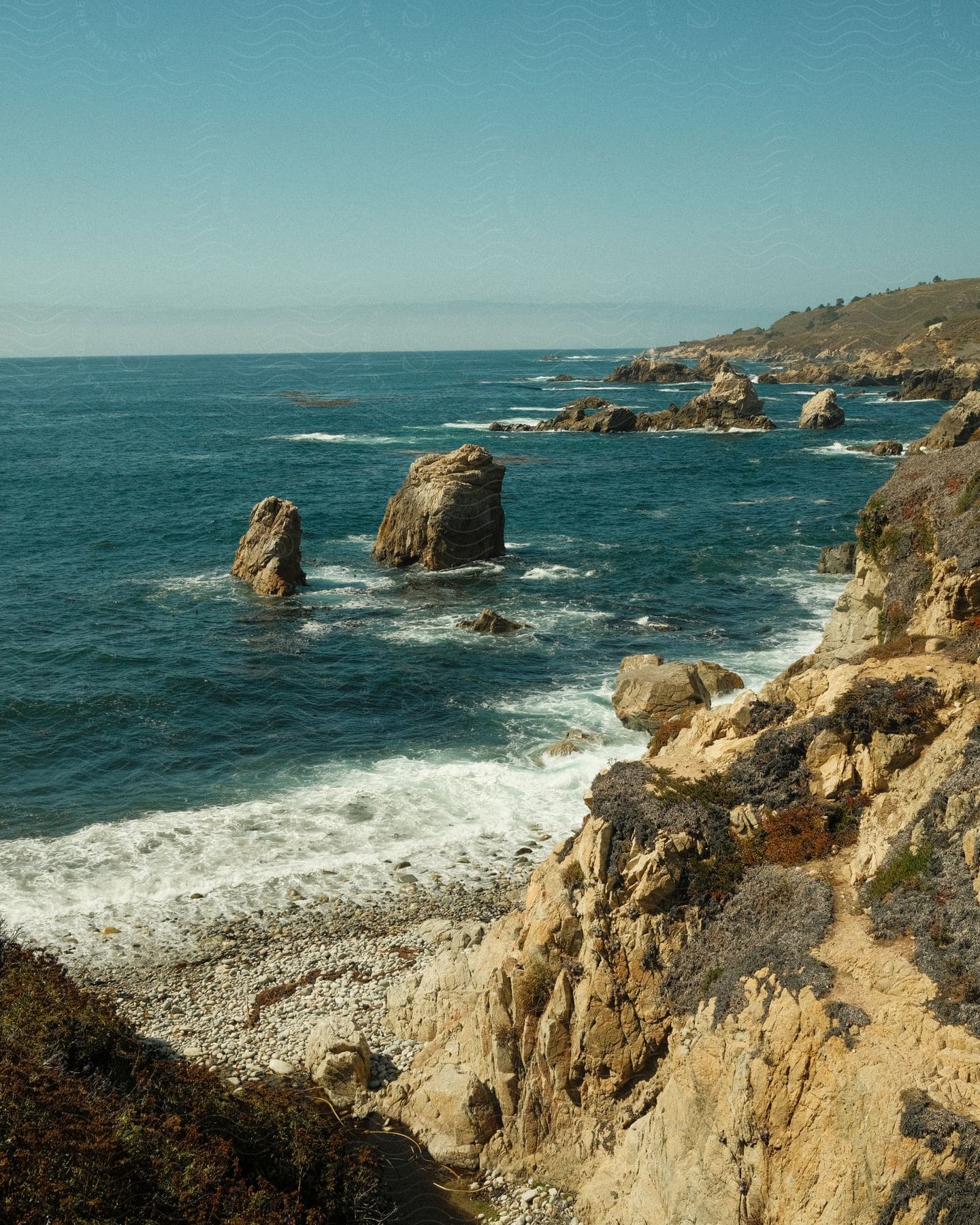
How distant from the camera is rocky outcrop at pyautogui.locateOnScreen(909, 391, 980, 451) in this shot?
80000mm

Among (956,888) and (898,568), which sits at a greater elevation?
(898,568)

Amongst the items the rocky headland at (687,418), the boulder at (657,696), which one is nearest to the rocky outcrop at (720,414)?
the rocky headland at (687,418)

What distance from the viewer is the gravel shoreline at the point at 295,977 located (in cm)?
1880

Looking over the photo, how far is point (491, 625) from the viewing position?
150 ft

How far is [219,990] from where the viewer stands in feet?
69.7

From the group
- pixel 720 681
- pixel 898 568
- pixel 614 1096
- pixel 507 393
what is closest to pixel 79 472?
pixel 720 681

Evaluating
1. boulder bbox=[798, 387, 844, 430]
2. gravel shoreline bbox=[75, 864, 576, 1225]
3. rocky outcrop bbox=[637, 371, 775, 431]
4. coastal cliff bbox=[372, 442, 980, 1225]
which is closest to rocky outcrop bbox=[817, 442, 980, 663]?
coastal cliff bbox=[372, 442, 980, 1225]

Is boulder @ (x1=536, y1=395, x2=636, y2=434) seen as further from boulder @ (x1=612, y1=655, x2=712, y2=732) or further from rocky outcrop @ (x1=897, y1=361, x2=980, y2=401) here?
boulder @ (x1=612, y1=655, x2=712, y2=732)

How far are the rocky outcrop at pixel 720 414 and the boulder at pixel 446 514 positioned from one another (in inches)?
2782

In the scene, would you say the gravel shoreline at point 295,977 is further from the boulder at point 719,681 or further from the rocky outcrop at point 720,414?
the rocky outcrop at point 720,414

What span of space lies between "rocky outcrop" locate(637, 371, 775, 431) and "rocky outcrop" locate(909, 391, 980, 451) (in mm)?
39186

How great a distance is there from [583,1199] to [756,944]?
517 centimetres

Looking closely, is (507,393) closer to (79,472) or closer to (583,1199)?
(79,472)

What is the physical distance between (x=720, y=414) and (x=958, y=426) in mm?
47059
